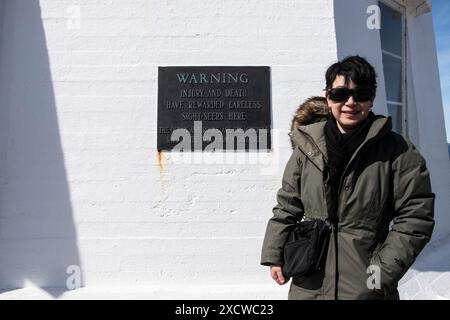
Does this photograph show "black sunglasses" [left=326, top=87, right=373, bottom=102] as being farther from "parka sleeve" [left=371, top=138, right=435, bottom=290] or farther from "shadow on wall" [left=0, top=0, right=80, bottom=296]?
"shadow on wall" [left=0, top=0, right=80, bottom=296]

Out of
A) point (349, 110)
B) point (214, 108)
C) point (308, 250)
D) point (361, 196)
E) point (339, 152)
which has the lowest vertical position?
point (308, 250)

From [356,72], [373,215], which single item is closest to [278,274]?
[373,215]

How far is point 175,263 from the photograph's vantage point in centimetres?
371

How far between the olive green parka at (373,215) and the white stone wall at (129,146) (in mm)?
1870

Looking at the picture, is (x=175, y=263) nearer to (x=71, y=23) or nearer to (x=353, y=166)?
(x=353, y=166)

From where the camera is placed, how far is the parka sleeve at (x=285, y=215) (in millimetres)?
1991

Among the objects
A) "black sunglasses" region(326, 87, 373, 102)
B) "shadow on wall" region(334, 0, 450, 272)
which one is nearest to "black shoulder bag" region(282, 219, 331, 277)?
"black sunglasses" region(326, 87, 373, 102)

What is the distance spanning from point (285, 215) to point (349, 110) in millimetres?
640

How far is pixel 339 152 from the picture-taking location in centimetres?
184

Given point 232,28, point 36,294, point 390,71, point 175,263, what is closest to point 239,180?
point 175,263

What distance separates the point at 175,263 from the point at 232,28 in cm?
245
